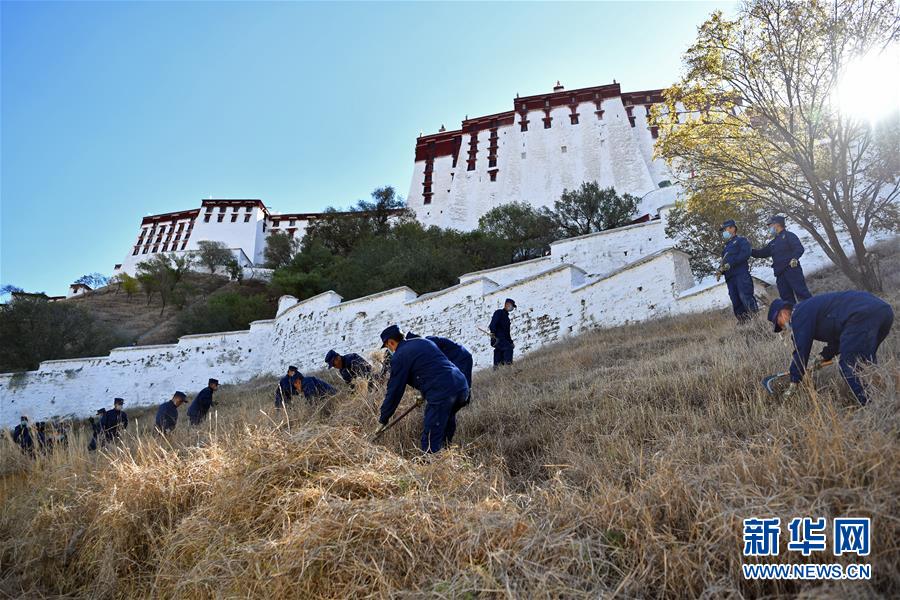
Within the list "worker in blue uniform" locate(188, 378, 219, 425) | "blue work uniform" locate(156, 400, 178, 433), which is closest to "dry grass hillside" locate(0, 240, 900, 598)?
"blue work uniform" locate(156, 400, 178, 433)

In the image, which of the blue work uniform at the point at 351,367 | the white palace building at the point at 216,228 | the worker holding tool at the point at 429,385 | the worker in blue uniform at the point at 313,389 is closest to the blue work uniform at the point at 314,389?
the worker in blue uniform at the point at 313,389

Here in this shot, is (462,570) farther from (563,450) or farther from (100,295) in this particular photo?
(100,295)

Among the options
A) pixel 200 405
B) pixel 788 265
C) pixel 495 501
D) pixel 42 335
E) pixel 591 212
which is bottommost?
pixel 495 501

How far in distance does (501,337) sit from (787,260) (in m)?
5.14

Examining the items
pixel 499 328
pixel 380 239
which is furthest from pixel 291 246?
pixel 499 328

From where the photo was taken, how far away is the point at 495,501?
3.48 meters

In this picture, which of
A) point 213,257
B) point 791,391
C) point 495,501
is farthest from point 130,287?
point 791,391

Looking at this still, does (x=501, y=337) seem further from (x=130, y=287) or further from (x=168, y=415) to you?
(x=130, y=287)

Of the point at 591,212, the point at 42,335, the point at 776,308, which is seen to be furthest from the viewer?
the point at 591,212

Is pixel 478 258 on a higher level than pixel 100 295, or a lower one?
lower

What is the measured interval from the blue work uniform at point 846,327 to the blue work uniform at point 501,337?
22.2 ft

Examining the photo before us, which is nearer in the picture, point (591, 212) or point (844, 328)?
point (844, 328)

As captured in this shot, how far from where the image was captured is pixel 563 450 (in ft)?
14.9

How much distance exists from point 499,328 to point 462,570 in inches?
334
